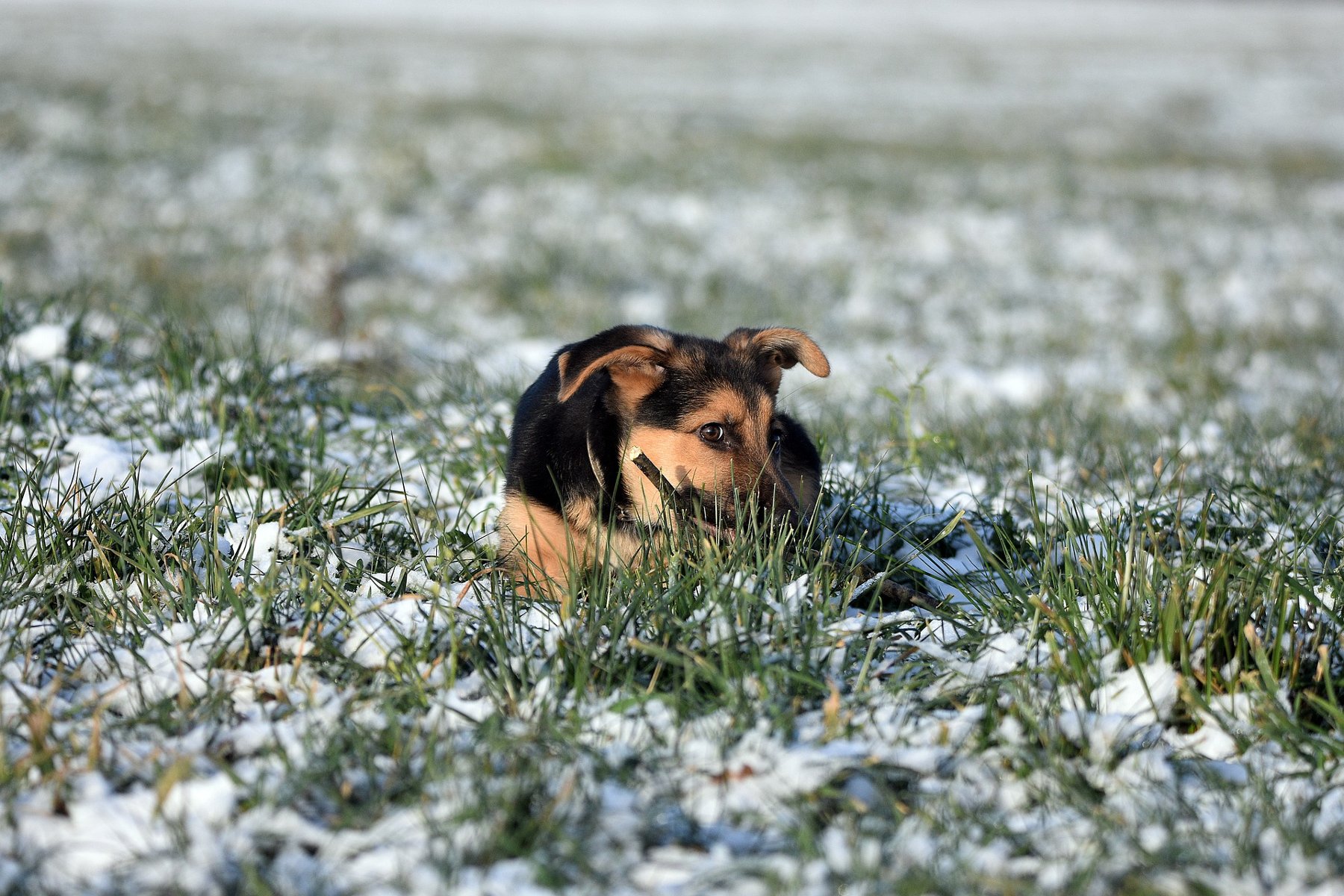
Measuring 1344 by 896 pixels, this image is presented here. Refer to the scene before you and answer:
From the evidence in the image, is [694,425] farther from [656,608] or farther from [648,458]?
[656,608]

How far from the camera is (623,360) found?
355cm

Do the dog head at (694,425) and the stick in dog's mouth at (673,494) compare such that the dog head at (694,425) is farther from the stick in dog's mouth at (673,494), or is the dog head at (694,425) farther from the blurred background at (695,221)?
the blurred background at (695,221)

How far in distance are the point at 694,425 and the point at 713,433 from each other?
3.0 inches

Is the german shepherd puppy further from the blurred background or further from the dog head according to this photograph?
the blurred background

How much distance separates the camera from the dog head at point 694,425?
3.50m

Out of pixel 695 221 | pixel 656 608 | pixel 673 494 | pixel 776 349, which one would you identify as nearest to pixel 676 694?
pixel 656 608

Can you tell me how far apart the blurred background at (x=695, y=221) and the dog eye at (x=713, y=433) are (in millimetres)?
1487

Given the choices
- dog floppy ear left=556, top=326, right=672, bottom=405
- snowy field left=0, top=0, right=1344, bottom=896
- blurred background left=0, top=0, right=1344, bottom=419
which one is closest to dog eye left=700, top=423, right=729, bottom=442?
dog floppy ear left=556, top=326, right=672, bottom=405

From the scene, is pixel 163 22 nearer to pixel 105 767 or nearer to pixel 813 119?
pixel 813 119

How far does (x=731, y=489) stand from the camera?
3.50 m

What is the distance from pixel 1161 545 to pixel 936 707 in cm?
155

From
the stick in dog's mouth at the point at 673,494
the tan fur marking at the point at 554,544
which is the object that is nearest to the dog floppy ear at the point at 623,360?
the stick in dog's mouth at the point at 673,494

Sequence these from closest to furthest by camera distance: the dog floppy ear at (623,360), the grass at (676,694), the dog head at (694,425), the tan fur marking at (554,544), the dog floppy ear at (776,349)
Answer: the grass at (676,694) < the dog floppy ear at (623,360) < the tan fur marking at (554,544) < the dog head at (694,425) < the dog floppy ear at (776,349)

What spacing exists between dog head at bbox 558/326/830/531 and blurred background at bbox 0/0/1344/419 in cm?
140
